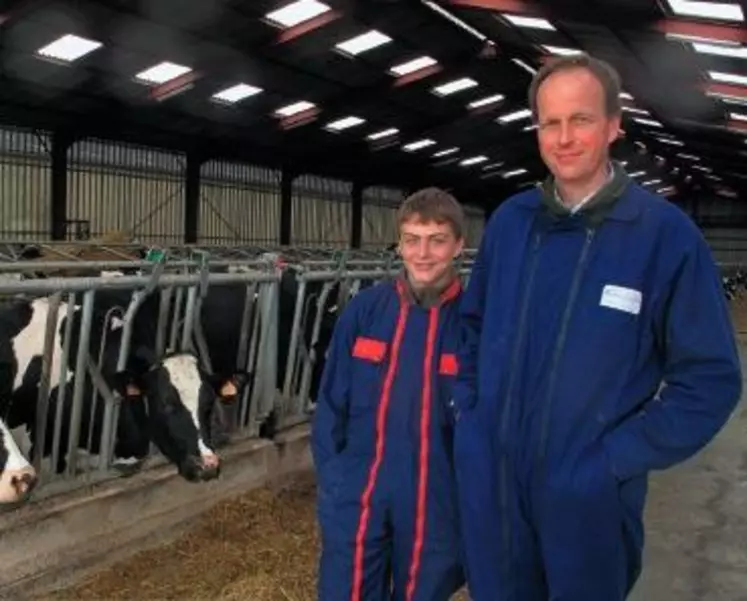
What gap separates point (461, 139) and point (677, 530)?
76.3ft

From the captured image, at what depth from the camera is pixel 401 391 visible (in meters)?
2.61

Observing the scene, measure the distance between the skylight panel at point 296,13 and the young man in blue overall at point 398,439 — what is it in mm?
11523

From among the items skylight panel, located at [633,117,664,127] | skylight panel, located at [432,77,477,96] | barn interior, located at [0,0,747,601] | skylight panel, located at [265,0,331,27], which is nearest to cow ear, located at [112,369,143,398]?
barn interior, located at [0,0,747,601]

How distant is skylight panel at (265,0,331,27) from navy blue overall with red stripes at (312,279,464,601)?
11629 millimetres

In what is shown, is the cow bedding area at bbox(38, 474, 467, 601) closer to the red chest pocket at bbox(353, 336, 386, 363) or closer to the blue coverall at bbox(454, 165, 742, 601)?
the red chest pocket at bbox(353, 336, 386, 363)

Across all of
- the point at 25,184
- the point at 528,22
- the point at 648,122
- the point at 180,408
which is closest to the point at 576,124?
the point at 180,408

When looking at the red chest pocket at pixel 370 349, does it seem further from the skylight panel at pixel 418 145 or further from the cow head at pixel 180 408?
the skylight panel at pixel 418 145

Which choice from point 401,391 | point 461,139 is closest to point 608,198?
point 401,391

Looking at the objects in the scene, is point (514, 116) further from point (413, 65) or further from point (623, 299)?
point (623, 299)

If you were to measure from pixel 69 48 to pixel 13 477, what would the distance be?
12.0 meters

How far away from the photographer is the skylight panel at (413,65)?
18062 mm

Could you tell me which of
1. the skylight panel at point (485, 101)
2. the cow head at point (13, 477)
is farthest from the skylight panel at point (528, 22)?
the cow head at point (13, 477)

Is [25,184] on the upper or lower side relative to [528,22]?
lower

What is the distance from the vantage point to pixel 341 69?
57.3 ft
